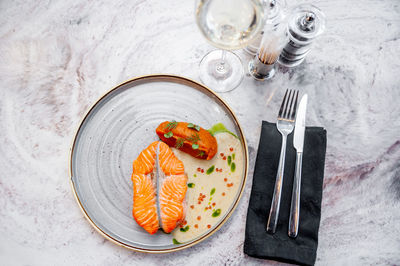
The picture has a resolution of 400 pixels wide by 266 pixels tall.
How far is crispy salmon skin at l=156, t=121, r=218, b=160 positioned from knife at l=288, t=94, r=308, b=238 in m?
0.31

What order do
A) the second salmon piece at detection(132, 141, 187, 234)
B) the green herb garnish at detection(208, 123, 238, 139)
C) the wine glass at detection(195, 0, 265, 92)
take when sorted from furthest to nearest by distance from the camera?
the green herb garnish at detection(208, 123, 238, 139), the second salmon piece at detection(132, 141, 187, 234), the wine glass at detection(195, 0, 265, 92)

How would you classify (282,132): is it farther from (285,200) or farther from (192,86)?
(192,86)

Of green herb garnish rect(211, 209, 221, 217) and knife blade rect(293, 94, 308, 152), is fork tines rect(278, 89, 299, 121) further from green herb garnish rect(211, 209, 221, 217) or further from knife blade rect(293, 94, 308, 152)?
green herb garnish rect(211, 209, 221, 217)

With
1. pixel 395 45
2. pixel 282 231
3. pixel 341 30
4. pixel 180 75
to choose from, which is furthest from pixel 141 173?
pixel 395 45

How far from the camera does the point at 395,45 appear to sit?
56.5 inches

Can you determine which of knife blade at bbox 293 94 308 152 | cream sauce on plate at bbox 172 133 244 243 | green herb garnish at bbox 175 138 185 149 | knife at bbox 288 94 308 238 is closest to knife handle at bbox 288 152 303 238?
knife at bbox 288 94 308 238

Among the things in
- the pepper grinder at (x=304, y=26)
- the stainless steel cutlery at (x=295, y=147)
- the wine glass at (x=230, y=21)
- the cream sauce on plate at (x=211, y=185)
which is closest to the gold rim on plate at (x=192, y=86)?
the cream sauce on plate at (x=211, y=185)

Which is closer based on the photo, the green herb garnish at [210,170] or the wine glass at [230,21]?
the wine glass at [230,21]

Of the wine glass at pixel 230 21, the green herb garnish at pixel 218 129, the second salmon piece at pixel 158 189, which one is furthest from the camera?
the green herb garnish at pixel 218 129

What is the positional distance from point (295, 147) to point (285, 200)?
0.67 ft

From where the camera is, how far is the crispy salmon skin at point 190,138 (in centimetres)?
125

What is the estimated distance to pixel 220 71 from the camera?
1.40 meters

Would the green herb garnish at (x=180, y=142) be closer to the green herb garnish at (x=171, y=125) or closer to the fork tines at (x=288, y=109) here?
the green herb garnish at (x=171, y=125)

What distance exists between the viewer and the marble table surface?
1.33 metres
